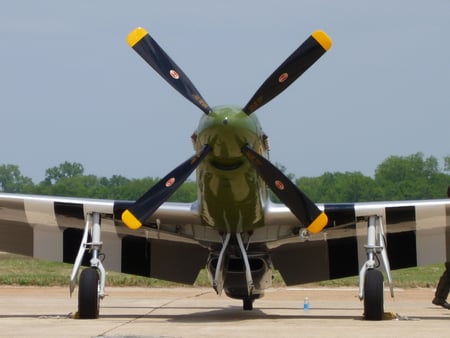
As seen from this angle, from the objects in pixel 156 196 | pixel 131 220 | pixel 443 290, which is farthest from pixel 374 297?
pixel 443 290

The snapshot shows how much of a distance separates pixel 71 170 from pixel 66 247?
124623 mm

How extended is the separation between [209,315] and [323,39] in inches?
220

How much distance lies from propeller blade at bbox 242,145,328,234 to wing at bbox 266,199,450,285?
1.89 m

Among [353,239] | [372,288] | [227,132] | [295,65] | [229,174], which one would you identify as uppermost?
[295,65]

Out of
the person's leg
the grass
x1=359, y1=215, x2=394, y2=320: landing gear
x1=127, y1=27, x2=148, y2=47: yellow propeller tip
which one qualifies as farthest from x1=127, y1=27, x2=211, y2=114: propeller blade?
the grass

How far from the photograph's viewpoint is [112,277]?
119 ft

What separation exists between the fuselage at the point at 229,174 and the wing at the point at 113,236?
120 cm

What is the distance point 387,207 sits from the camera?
18.3 meters

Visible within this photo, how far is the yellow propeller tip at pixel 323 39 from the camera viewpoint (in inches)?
640

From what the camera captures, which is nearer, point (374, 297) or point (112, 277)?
point (374, 297)

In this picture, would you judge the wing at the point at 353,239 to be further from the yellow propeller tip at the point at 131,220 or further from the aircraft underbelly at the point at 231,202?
the yellow propeller tip at the point at 131,220

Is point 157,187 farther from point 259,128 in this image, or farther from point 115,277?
point 115,277

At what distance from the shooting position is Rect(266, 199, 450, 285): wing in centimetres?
1852

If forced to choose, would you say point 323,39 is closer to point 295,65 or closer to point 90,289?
point 295,65
